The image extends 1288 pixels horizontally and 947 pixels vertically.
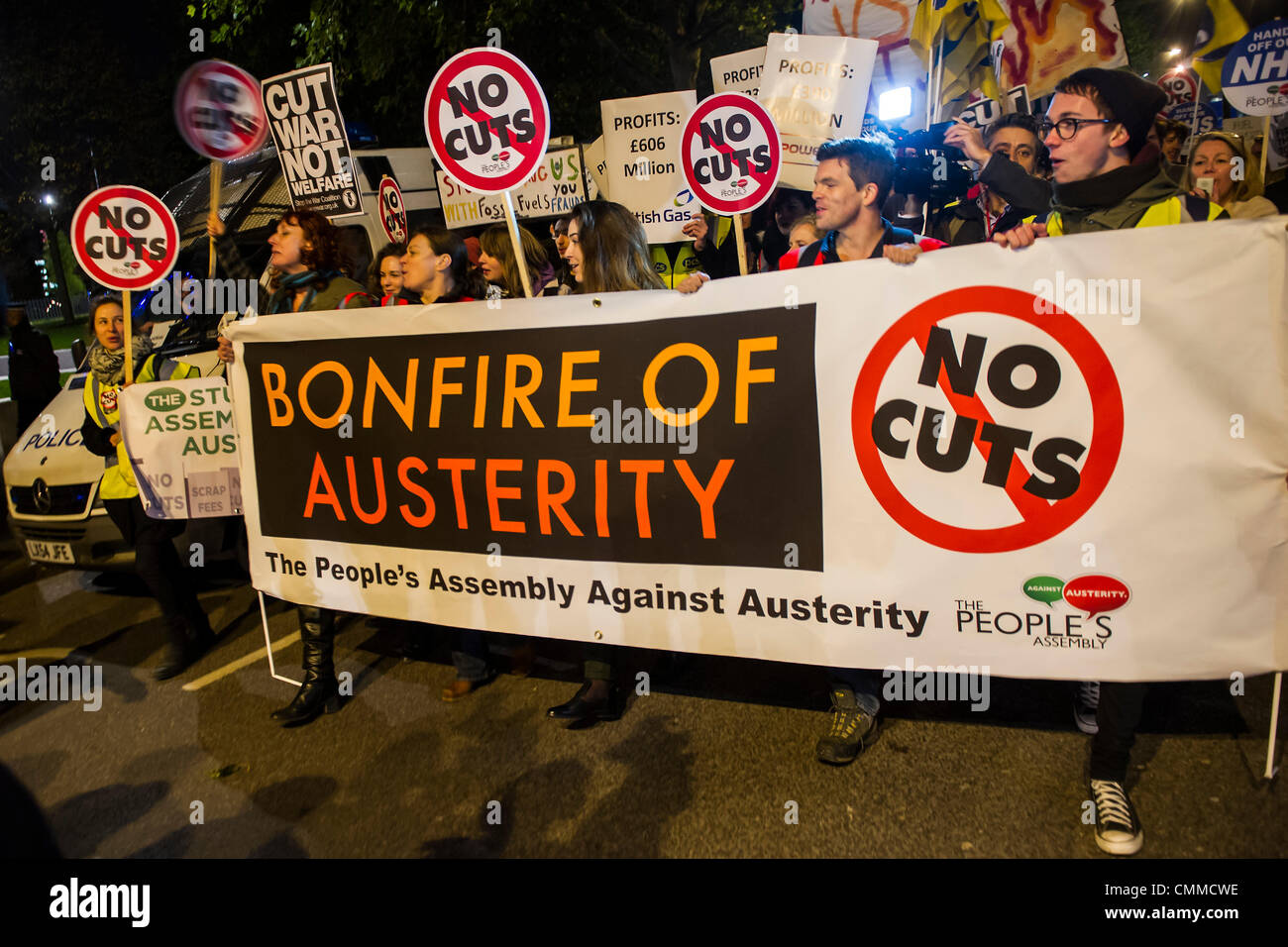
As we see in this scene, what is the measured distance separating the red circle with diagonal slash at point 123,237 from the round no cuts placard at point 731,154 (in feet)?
9.43

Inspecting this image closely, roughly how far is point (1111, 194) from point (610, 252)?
6.68 feet

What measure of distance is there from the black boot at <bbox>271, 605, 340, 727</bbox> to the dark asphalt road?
0.37 feet

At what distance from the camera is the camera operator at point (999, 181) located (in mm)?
3756

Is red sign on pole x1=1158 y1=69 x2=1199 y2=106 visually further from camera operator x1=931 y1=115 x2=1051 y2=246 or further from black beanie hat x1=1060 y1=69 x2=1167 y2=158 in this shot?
black beanie hat x1=1060 y1=69 x2=1167 y2=158

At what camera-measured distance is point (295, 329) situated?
4039mm

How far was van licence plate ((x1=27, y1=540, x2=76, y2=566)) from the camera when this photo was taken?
5.75 metres

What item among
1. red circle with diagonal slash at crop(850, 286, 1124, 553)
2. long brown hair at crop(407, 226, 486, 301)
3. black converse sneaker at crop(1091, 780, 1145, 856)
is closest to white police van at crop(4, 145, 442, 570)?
long brown hair at crop(407, 226, 486, 301)

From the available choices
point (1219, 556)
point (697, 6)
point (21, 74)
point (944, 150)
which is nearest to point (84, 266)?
point (1219, 556)

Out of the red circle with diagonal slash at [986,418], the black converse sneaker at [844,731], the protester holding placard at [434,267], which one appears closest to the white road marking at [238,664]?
the protester holding placard at [434,267]

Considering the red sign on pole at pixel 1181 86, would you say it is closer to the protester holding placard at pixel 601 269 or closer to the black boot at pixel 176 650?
the protester holding placard at pixel 601 269

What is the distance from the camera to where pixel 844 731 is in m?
3.45

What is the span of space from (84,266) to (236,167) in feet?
15.6

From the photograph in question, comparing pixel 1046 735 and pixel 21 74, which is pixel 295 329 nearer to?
pixel 1046 735

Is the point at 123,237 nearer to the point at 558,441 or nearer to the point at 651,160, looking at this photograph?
the point at 558,441
